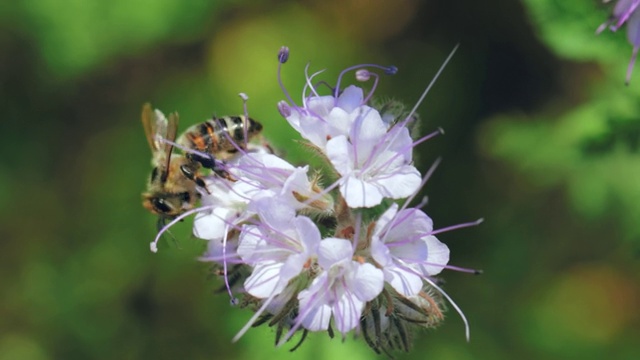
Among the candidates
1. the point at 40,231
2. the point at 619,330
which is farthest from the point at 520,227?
the point at 40,231

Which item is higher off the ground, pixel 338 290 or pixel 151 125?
pixel 151 125

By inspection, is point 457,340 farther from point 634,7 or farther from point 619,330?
point 634,7

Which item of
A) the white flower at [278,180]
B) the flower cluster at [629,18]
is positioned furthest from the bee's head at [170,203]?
the flower cluster at [629,18]

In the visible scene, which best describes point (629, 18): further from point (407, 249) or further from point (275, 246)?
point (275, 246)

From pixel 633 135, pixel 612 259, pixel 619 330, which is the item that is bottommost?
pixel 619 330

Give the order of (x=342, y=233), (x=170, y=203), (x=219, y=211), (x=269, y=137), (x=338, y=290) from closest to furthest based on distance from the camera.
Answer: (x=338, y=290) → (x=342, y=233) → (x=219, y=211) → (x=170, y=203) → (x=269, y=137)

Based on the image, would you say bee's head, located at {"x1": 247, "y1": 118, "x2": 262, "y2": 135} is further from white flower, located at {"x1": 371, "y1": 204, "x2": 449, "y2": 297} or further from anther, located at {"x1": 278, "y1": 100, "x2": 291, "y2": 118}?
white flower, located at {"x1": 371, "y1": 204, "x2": 449, "y2": 297}

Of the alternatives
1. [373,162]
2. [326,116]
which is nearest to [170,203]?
[326,116]
